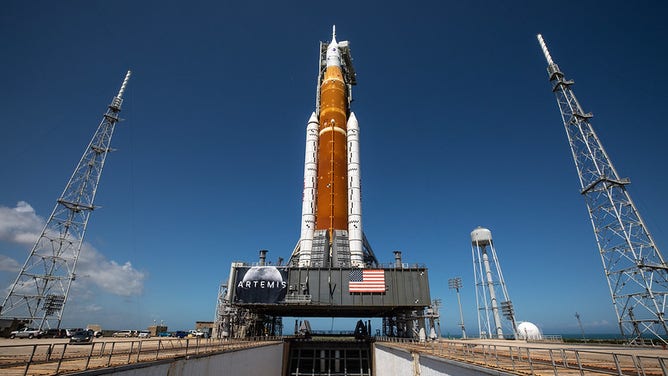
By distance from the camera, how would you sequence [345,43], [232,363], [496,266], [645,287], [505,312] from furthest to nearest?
[345,43] < [496,266] < [505,312] < [645,287] < [232,363]

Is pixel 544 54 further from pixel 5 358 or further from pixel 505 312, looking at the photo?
pixel 5 358

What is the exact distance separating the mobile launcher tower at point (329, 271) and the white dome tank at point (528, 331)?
1913 centimetres

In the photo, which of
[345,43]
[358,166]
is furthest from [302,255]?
[345,43]

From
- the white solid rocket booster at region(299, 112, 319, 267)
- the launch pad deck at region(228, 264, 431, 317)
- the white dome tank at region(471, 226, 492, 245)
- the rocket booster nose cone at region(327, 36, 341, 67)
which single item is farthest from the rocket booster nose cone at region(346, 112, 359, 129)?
the white dome tank at region(471, 226, 492, 245)

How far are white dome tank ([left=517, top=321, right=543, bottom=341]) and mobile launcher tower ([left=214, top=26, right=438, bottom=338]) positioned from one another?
753 inches

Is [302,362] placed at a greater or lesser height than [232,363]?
lesser

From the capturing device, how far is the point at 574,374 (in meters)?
9.67

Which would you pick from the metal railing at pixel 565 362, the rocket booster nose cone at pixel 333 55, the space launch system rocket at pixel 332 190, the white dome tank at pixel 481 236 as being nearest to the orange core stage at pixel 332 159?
the space launch system rocket at pixel 332 190

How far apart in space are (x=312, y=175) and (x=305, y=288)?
655 inches

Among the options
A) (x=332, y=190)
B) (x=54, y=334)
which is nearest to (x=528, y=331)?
(x=332, y=190)

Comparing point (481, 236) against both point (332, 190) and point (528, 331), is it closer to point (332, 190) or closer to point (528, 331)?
point (528, 331)

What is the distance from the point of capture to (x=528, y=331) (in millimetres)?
47031

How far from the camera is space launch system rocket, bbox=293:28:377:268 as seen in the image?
129ft

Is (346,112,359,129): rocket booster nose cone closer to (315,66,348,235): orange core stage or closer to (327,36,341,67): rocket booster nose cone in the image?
(315,66,348,235): orange core stage
